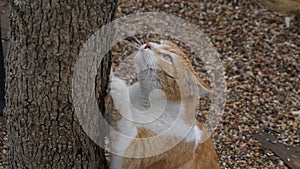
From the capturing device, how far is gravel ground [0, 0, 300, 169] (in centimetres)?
391

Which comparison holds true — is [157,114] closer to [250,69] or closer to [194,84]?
[194,84]

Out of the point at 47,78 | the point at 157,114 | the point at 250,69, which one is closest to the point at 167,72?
the point at 157,114

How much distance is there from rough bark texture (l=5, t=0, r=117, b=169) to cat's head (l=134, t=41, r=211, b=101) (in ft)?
0.63

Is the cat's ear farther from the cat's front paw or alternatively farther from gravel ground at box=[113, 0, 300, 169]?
gravel ground at box=[113, 0, 300, 169]

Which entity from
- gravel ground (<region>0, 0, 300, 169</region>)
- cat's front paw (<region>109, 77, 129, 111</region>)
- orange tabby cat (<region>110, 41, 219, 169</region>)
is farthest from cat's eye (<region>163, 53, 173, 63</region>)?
gravel ground (<region>0, 0, 300, 169</region>)

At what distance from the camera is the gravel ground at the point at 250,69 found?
3.91m

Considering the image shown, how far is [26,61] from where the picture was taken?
7.84 feet

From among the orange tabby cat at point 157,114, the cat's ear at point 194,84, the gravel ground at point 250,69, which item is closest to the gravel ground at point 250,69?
the gravel ground at point 250,69

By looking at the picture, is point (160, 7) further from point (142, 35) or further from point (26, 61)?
point (26, 61)

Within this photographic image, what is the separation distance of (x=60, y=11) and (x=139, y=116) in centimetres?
75

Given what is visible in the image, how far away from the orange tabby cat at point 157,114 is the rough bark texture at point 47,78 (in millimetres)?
169

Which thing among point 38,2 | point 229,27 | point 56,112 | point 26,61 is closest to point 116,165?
point 56,112

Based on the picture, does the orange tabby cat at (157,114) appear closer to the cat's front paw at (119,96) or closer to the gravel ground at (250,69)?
the cat's front paw at (119,96)

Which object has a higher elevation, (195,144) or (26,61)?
(26,61)
